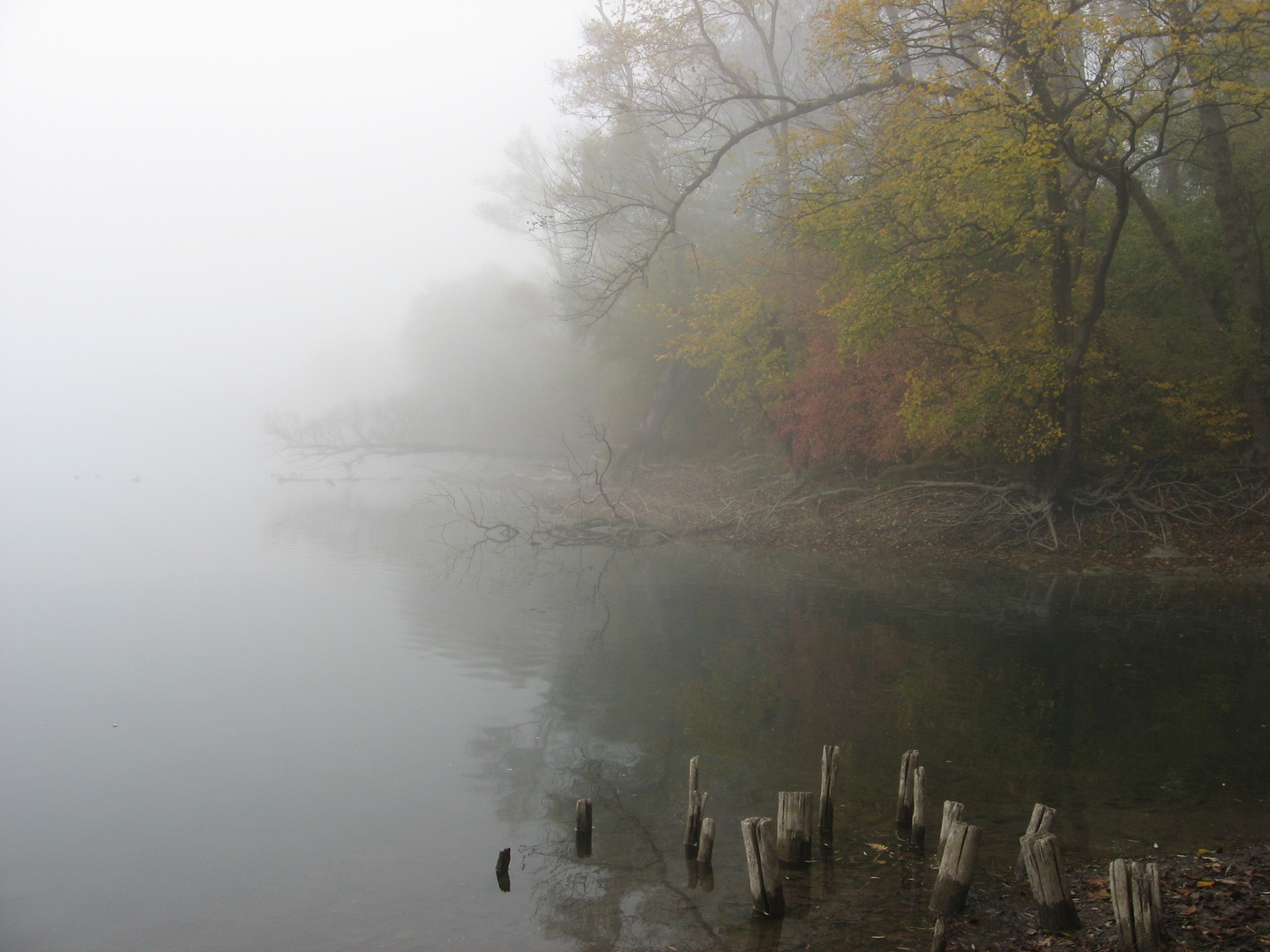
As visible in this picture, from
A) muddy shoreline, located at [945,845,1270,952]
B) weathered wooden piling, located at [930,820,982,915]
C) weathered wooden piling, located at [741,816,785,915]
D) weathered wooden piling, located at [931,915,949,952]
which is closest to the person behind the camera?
muddy shoreline, located at [945,845,1270,952]

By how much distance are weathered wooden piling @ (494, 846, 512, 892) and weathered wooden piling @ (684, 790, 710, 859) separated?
1.22 meters

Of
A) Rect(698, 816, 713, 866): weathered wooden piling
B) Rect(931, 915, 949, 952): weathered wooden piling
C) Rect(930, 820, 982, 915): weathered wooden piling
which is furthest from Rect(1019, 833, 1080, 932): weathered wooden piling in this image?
Rect(698, 816, 713, 866): weathered wooden piling

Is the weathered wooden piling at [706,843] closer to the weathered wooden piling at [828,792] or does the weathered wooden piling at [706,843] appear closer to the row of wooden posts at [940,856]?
the row of wooden posts at [940,856]

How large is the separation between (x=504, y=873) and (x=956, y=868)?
116 inches

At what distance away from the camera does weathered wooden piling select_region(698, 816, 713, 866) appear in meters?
5.74

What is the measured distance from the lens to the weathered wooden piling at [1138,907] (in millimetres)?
4016

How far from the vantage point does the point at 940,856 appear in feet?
18.1

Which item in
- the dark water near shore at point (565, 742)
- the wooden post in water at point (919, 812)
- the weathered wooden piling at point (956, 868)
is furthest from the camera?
the wooden post in water at point (919, 812)

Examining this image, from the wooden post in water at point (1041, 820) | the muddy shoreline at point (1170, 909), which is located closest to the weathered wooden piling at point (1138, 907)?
the muddy shoreline at point (1170, 909)

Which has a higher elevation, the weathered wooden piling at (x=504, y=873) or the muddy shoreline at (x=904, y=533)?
the muddy shoreline at (x=904, y=533)

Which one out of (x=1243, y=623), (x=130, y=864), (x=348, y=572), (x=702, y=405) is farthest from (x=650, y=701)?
(x=702, y=405)

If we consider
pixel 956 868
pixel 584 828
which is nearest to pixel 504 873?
pixel 584 828

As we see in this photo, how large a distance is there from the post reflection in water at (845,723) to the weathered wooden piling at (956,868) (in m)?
0.22

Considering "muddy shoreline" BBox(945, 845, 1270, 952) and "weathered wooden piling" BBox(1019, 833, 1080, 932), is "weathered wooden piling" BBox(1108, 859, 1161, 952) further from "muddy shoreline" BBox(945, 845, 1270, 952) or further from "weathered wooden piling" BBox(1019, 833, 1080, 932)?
"weathered wooden piling" BBox(1019, 833, 1080, 932)
